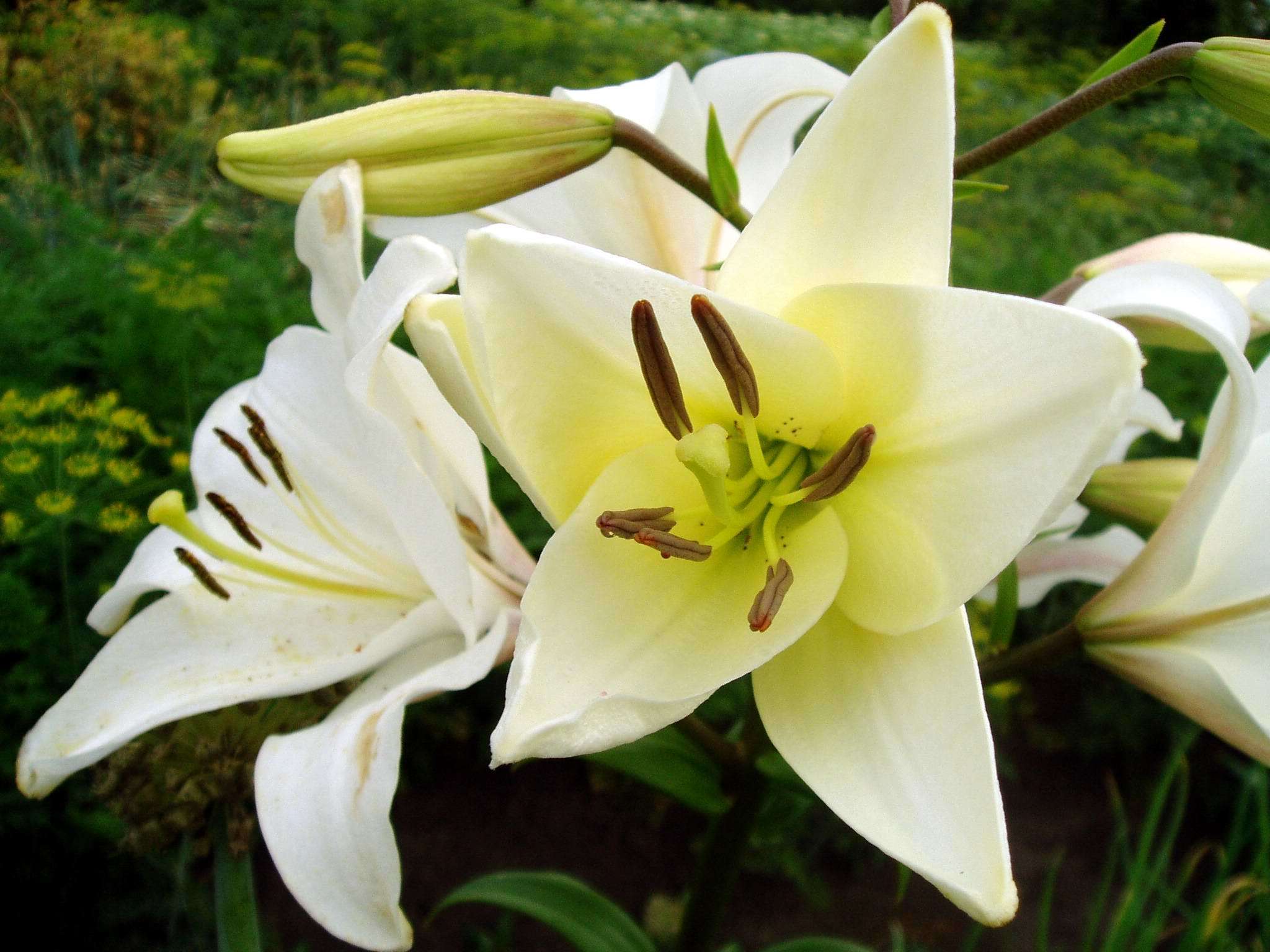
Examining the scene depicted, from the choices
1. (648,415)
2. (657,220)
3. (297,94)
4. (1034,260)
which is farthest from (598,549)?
(297,94)

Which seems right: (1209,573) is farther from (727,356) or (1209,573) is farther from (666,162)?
(666,162)

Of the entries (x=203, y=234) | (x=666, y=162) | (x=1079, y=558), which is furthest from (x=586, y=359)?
(x=203, y=234)

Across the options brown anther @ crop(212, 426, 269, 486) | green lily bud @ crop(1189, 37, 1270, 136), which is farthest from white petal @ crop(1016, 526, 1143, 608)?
brown anther @ crop(212, 426, 269, 486)

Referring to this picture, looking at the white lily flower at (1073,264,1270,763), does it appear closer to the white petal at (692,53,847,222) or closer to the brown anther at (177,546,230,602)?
the white petal at (692,53,847,222)

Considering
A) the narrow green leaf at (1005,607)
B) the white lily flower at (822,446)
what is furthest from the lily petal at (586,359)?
the narrow green leaf at (1005,607)

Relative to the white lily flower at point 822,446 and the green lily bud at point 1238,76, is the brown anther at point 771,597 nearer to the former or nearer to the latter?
the white lily flower at point 822,446
